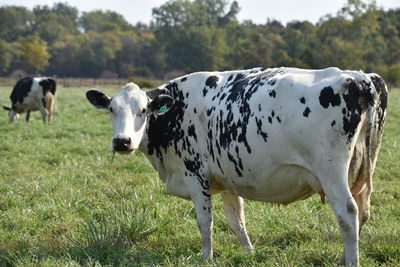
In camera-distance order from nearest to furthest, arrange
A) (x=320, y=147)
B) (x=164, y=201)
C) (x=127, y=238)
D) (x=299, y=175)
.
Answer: (x=320, y=147), (x=299, y=175), (x=127, y=238), (x=164, y=201)

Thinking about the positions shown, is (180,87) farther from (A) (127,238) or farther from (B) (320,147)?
(B) (320,147)

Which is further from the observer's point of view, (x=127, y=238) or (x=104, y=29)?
(x=104, y=29)

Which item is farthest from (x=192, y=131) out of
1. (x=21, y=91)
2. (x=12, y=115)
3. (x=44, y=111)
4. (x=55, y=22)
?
(x=55, y=22)

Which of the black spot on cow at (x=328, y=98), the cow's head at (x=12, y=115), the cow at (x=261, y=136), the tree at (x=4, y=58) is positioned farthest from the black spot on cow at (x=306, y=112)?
the tree at (x=4, y=58)

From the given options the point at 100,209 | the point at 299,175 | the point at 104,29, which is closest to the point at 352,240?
the point at 299,175

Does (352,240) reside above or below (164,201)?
above

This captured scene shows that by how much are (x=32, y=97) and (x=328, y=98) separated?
58.7 ft

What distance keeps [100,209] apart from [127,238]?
137 centimetres

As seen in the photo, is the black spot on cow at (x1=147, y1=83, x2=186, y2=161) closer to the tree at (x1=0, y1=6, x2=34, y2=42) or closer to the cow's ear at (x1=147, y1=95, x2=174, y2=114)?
the cow's ear at (x1=147, y1=95, x2=174, y2=114)

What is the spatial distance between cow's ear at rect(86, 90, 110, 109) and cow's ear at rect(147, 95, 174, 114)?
501 mm

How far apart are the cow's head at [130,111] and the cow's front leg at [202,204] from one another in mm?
719

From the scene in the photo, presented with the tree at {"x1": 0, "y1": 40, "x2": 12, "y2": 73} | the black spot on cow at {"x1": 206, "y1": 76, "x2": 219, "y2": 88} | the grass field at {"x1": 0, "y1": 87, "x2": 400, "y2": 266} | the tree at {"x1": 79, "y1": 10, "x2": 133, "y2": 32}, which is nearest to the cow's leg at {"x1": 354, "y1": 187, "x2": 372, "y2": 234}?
the grass field at {"x1": 0, "y1": 87, "x2": 400, "y2": 266}

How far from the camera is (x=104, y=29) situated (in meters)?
142

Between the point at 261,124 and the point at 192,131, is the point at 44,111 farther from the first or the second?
the point at 261,124
